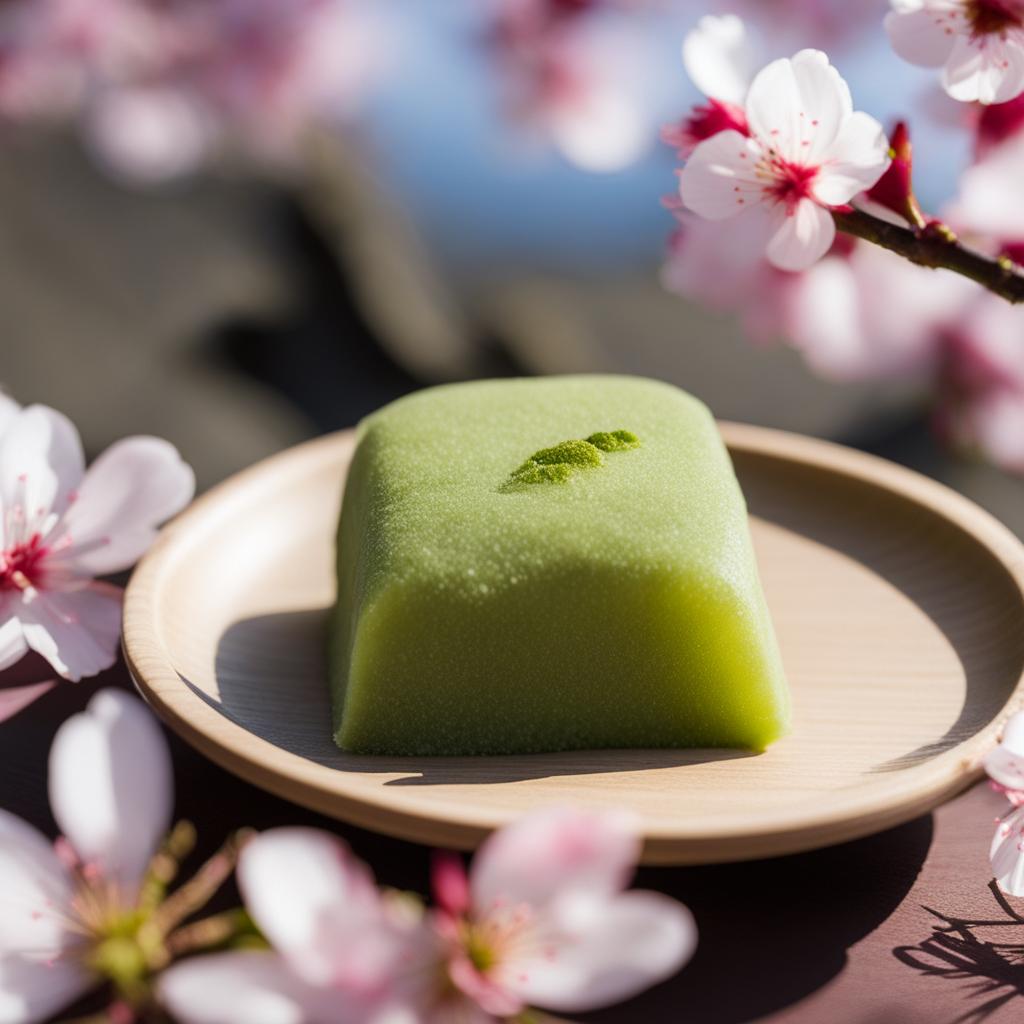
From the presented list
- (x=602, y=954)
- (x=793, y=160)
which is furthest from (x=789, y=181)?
(x=602, y=954)

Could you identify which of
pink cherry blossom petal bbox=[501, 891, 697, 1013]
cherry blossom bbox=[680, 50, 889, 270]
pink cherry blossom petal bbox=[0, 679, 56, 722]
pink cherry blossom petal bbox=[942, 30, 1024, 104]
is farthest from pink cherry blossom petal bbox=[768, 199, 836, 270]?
pink cherry blossom petal bbox=[0, 679, 56, 722]

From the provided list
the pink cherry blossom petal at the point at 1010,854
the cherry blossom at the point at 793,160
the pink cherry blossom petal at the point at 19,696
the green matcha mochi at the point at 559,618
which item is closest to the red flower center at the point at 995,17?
the cherry blossom at the point at 793,160

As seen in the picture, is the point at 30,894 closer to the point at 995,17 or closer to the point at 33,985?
the point at 33,985

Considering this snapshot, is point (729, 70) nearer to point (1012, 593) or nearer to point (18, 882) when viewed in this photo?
point (1012, 593)

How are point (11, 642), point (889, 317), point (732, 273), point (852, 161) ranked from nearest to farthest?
point (852, 161)
point (11, 642)
point (732, 273)
point (889, 317)

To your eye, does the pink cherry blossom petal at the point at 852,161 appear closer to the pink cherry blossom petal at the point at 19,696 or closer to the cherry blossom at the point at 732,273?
the cherry blossom at the point at 732,273

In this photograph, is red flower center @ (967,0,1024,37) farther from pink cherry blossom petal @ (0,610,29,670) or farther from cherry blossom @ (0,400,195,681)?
pink cherry blossom petal @ (0,610,29,670)
